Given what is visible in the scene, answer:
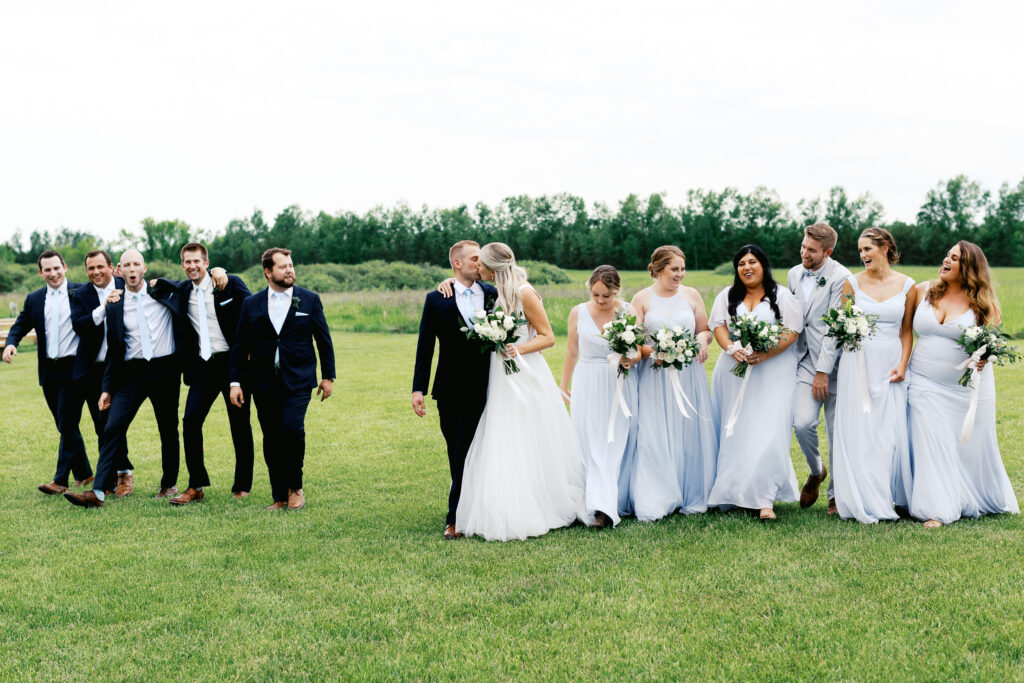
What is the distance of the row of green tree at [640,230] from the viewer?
7132 centimetres

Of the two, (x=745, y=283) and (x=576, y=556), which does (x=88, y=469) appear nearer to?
(x=576, y=556)

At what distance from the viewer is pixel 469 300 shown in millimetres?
6785

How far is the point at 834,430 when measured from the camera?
279 inches

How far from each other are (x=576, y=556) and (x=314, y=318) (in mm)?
3582

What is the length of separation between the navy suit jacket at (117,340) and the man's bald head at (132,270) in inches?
5.2

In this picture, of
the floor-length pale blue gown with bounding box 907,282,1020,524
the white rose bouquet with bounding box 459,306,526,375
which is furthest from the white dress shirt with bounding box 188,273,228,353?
the floor-length pale blue gown with bounding box 907,282,1020,524

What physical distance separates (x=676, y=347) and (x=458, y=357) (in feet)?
5.90

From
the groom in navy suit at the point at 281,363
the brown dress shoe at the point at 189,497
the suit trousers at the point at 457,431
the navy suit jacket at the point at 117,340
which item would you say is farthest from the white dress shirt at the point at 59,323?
the suit trousers at the point at 457,431

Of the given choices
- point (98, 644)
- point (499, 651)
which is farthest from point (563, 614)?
point (98, 644)

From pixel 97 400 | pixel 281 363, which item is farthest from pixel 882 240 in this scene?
pixel 97 400

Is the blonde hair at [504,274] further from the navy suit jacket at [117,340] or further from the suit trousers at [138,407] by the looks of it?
the suit trousers at [138,407]

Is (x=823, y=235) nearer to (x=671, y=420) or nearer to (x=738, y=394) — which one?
(x=738, y=394)

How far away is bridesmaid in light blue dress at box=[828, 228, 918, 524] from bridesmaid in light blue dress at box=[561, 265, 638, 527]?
5.81 feet

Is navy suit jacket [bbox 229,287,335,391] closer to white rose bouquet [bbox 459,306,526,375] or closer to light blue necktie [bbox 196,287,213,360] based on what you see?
light blue necktie [bbox 196,287,213,360]
